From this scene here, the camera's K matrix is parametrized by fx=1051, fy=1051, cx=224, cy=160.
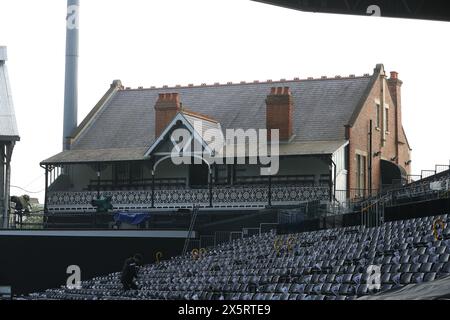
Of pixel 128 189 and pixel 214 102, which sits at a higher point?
pixel 214 102

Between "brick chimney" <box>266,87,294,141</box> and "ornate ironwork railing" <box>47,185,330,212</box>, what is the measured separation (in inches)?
138

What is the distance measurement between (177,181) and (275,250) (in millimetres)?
15602

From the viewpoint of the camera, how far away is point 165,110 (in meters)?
50.6

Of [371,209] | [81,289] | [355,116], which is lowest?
[81,289]

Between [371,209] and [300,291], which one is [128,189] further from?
[300,291]

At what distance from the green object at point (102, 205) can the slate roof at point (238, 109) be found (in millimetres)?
4549

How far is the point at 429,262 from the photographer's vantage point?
2039 centimetres

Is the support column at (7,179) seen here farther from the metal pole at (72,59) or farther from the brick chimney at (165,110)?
the metal pole at (72,59)

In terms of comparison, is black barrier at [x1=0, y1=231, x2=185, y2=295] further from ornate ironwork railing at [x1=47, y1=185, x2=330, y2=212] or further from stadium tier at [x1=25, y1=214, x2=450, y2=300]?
ornate ironwork railing at [x1=47, y1=185, x2=330, y2=212]

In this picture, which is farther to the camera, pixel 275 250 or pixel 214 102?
pixel 214 102

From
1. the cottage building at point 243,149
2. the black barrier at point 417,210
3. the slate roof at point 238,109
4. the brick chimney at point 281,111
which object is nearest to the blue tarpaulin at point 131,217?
the cottage building at point 243,149
